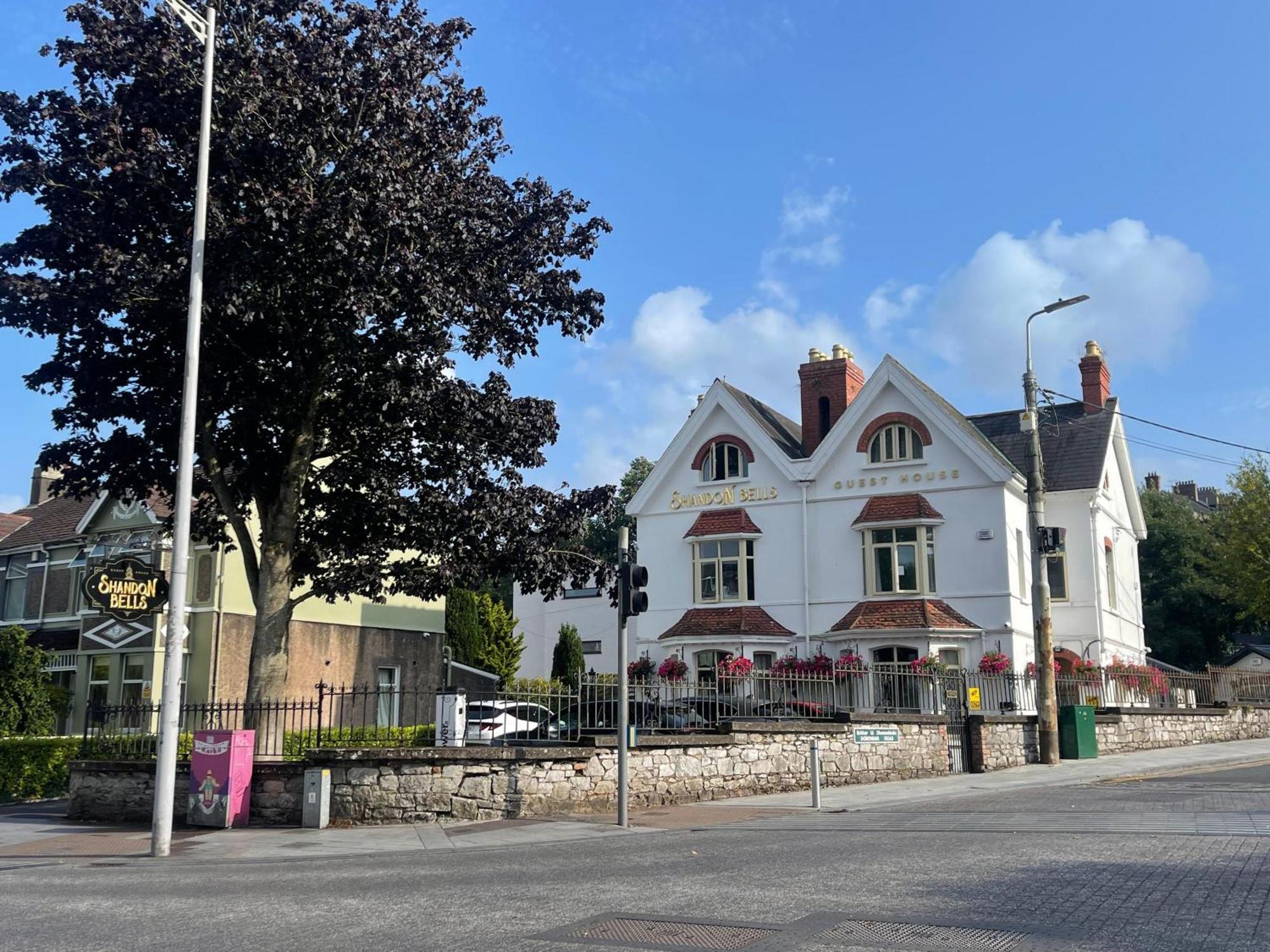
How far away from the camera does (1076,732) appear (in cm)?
2562

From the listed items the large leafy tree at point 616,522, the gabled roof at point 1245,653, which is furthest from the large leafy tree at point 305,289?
the gabled roof at point 1245,653

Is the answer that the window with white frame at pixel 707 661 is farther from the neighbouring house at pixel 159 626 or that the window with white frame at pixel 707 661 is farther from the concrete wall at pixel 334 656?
the neighbouring house at pixel 159 626

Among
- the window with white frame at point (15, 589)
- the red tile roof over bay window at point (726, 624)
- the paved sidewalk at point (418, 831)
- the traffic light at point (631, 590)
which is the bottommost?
the paved sidewalk at point (418, 831)

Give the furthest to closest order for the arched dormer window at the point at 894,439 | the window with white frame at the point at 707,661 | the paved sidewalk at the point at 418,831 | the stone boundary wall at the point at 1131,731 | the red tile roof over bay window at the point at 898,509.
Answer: the window with white frame at the point at 707,661 → the arched dormer window at the point at 894,439 → the red tile roof over bay window at the point at 898,509 → the stone boundary wall at the point at 1131,731 → the paved sidewalk at the point at 418,831

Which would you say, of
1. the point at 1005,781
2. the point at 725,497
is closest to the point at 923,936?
the point at 1005,781

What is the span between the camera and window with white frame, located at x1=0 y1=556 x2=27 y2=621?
36062mm

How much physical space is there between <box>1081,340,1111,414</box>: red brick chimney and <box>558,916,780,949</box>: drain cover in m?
34.3

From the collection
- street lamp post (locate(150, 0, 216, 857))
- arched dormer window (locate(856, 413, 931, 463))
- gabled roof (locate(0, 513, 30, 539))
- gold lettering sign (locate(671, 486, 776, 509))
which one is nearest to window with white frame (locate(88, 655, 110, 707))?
gabled roof (locate(0, 513, 30, 539))

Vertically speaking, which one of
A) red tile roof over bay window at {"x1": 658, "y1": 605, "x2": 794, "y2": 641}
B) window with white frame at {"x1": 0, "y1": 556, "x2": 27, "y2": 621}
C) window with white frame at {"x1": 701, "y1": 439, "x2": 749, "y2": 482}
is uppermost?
window with white frame at {"x1": 701, "y1": 439, "x2": 749, "y2": 482}

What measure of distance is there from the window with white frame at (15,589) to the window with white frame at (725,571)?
21.4 m

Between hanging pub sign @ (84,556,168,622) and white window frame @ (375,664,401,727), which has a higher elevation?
hanging pub sign @ (84,556,168,622)

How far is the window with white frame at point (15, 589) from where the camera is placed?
36.1 meters

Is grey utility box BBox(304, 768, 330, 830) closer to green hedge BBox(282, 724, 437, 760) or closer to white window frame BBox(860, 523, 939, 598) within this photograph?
green hedge BBox(282, 724, 437, 760)

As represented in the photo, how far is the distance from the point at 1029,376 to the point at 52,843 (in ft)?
66.8
